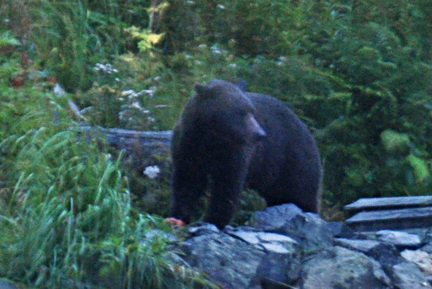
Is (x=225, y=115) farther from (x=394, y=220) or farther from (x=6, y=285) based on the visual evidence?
(x=6, y=285)

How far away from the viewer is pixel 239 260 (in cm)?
475

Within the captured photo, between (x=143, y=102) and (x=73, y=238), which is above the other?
(x=73, y=238)

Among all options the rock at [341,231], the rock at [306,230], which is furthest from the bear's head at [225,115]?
the rock at [341,231]

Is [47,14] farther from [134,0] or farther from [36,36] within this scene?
[134,0]

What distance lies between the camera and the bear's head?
5398mm

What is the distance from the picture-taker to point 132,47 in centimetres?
955


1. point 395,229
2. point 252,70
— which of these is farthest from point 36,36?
point 395,229

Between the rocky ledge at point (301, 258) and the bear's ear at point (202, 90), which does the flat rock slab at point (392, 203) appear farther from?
the bear's ear at point (202, 90)

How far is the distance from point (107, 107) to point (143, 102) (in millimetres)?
339

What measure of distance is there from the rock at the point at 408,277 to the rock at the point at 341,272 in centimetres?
8

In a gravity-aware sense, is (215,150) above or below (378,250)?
above

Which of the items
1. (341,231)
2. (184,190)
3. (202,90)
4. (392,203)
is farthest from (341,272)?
(392,203)

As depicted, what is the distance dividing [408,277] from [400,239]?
2.09ft

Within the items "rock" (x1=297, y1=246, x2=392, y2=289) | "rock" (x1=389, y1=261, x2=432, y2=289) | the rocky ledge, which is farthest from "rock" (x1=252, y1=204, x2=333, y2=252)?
"rock" (x1=389, y1=261, x2=432, y2=289)
